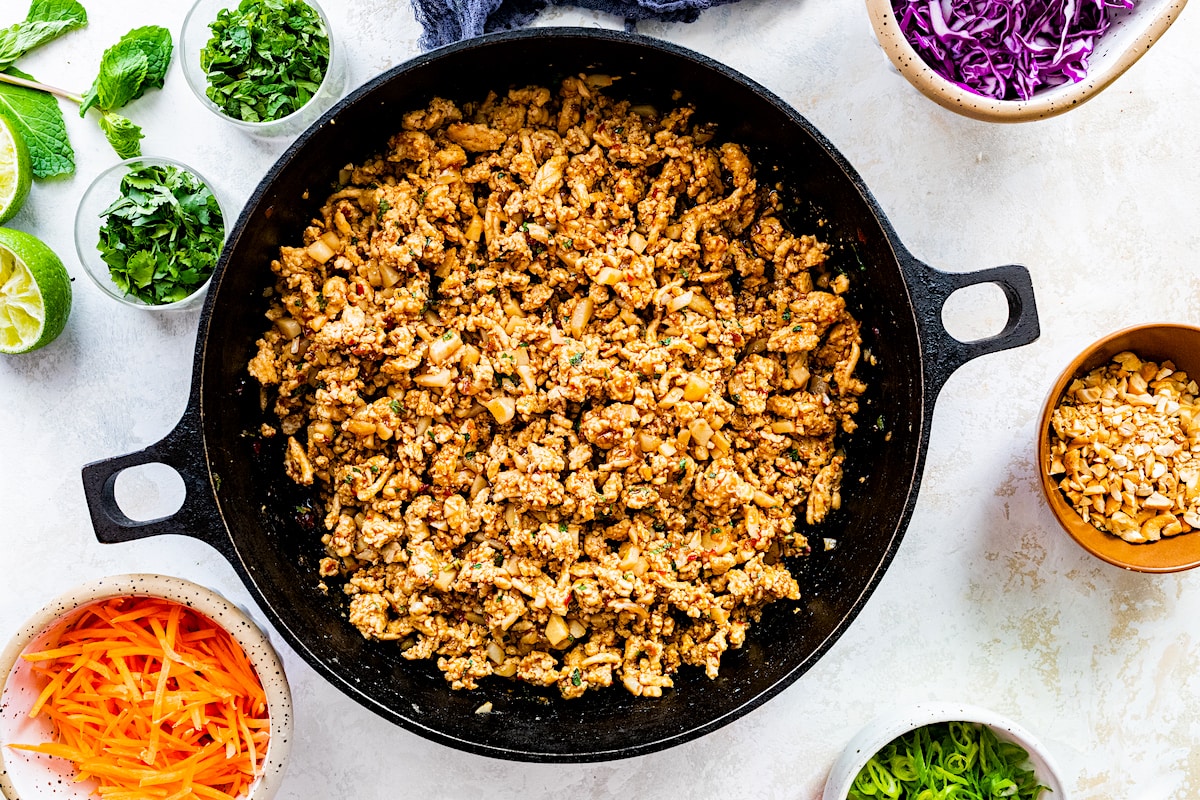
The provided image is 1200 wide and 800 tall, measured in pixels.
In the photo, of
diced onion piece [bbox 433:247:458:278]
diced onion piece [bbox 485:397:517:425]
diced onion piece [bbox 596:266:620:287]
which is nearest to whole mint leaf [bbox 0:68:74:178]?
diced onion piece [bbox 433:247:458:278]

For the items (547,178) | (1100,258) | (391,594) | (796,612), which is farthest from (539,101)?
(1100,258)

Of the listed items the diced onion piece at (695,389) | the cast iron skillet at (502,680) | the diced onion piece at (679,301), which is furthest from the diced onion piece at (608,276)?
the cast iron skillet at (502,680)

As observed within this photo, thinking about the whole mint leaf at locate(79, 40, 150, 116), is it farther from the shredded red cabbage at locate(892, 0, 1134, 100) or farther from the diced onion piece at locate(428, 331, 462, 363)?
the shredded red cabbage at locate(892, 0, 1134, 100)

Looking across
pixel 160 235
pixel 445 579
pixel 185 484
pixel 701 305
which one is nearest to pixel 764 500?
pixel 701 305

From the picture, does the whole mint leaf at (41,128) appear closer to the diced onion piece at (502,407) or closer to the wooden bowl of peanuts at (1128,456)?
the diced onion piece at (502,407)

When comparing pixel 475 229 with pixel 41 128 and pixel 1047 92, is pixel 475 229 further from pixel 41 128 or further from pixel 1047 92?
pixel 1047 92

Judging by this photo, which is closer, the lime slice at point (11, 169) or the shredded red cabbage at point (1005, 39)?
the shredded red cabbage at point (1005, 39)
